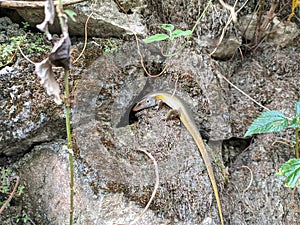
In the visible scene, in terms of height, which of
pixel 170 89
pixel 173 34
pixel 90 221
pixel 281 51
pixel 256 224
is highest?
pixel 173 34

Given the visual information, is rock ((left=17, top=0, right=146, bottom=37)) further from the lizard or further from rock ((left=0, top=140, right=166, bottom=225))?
rock ((left=0, top=140, right=166, bottom=225))

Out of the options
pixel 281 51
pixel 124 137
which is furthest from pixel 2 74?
pixel 281 51

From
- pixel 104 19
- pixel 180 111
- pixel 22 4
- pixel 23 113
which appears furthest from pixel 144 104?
pixel 22 4

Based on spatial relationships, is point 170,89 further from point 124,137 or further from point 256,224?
point 256,224

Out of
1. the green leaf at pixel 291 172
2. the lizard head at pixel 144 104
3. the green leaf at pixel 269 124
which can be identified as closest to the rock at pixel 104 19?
the lizard head at pixel 144 104

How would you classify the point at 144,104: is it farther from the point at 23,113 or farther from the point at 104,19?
the point at 23,113

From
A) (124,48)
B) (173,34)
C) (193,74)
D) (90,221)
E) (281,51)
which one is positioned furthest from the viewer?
(281,51)

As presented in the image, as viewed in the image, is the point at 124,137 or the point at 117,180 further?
the point at 124,137
